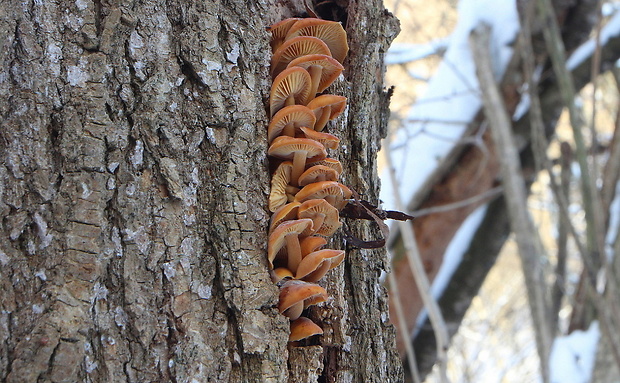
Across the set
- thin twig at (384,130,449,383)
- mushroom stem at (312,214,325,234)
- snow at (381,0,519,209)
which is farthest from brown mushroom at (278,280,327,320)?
snow at (381,0,519,209)

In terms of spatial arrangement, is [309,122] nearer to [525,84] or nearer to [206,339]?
[206,339]

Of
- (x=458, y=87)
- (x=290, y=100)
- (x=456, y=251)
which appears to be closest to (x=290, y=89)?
(x=290, y=100)

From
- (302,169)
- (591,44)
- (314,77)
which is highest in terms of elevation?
(591,44)

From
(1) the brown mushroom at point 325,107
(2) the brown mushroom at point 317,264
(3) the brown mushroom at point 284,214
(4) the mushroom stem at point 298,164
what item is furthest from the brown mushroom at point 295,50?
(2) the brown mushroom at point 317,264

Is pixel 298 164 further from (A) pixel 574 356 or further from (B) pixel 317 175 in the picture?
(A) pixel 574 356

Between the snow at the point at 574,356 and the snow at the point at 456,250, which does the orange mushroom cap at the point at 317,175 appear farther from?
the snow at the point at 456,250

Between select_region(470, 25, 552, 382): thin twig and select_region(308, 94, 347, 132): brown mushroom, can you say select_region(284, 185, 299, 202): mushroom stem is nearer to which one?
select_region(308, 94, 347, 132): brown mushroom

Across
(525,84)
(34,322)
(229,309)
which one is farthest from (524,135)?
(34,322)
